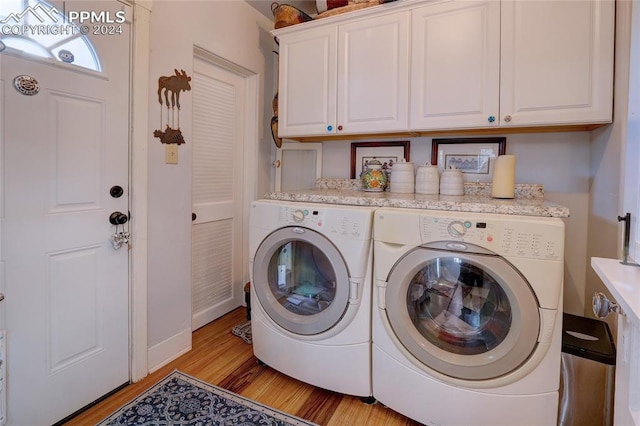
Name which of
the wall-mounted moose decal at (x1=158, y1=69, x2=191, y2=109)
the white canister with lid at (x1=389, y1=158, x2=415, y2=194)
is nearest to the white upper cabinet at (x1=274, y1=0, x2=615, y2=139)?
the white canister with lid at (x1=389, y1=158, x2=415, y2=194)

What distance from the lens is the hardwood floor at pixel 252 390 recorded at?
151 centimetres

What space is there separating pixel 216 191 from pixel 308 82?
1054 millimetres

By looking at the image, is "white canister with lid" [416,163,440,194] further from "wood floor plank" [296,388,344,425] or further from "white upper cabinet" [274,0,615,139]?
"wood floor plank" [296,388,344,425]

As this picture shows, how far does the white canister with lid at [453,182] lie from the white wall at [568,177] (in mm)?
374

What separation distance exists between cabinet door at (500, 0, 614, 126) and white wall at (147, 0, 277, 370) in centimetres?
174

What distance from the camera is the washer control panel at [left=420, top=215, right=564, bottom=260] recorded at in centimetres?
117

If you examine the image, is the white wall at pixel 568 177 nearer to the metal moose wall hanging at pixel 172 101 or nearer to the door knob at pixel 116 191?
the metal moose wall hanging at pixel 172 101

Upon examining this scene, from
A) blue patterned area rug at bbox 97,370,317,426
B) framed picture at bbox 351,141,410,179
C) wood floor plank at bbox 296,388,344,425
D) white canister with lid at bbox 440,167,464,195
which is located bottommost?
wood floor plank at bbox 296,388,344,425

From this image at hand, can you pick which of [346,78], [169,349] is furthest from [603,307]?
[169,349]

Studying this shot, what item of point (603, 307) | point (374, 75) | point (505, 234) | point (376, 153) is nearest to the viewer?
point (603, 307)

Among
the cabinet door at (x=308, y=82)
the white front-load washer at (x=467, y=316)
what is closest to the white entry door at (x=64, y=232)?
the cabinet door at (x=308, y=82)

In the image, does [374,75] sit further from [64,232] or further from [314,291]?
[64,232]

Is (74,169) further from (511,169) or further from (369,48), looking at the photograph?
(511,169)

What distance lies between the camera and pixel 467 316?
138 cm
